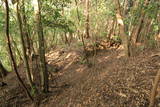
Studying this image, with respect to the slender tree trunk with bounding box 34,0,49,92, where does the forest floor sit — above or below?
below

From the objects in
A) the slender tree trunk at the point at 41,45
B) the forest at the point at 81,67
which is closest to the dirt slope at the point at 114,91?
the forest at the point at 81,67

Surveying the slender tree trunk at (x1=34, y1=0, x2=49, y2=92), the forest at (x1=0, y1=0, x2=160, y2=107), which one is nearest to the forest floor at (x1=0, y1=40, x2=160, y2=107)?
the forest at (x1=0, y1=0, x2=160, y2=107)

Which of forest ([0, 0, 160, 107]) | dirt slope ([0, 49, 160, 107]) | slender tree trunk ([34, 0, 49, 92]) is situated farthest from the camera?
slender tree trunk ([34, 0, 49, 92])

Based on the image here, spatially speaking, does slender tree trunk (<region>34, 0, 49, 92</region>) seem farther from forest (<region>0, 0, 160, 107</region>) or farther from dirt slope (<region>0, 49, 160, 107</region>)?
dirt slope (<region>0, 49, 160, 107</region>)

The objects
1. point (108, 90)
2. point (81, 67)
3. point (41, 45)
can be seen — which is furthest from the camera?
point (81, 67)

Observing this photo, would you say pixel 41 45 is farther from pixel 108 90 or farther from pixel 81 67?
pixel 81 67

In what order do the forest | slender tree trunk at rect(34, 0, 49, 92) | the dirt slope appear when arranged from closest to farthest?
the dirt slope < the forest < slender tree trunk at rect(34, 0, 49, 92)

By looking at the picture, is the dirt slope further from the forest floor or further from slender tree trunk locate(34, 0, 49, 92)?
slender tree trunk locate(34, 0, 49, 92)

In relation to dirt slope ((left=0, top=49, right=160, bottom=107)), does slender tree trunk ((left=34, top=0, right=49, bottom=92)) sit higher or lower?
higher

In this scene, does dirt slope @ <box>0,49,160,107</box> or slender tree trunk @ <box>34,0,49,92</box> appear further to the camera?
slender tree trunk @ <box>34,0,49,92</box>

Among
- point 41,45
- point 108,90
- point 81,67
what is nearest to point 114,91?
point 108,90

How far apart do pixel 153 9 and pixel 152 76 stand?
7.59 feet

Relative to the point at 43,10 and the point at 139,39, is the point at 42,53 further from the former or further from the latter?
the point at 139,39

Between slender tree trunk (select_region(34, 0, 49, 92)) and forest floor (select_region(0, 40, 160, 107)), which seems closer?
forest floor (select_region(0, 40, 160, 107))
